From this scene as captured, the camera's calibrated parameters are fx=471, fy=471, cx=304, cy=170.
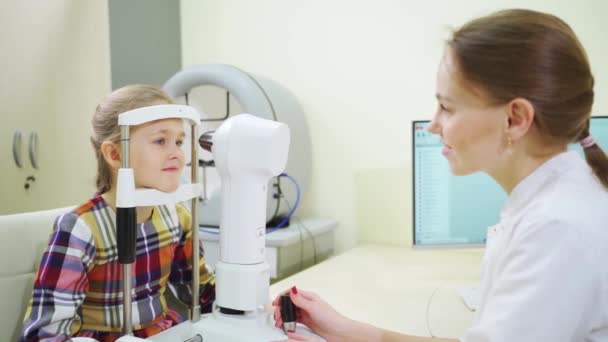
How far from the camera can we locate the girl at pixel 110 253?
79cm

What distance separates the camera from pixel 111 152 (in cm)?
92

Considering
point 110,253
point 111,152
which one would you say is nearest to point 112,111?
point 111,152

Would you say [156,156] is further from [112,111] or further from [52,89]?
[52,89]

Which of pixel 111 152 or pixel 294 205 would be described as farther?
pixel 294 205

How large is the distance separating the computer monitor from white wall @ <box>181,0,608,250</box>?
355 mm

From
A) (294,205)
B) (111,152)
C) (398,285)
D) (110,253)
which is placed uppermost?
(111,152)

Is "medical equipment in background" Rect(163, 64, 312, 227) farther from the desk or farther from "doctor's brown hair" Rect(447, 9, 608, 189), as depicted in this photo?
"doctor's brown hair" Rect(447, 9, 608, 189)

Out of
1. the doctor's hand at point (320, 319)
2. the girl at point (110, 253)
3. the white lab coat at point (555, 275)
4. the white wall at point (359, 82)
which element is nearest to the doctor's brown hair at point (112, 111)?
the girl at point (110, 253)

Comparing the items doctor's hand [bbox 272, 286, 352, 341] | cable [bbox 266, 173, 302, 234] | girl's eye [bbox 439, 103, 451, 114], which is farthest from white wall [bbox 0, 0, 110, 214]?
girl's eye [bbox 439, 103, 451, 114]

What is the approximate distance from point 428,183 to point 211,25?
130 centimetres

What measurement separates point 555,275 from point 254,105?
1143 millimetres

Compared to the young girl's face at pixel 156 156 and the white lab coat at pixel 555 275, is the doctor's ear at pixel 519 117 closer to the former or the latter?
the white lab coat at pixel 555 275

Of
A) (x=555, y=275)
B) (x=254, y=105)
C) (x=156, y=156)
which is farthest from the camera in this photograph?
(x=254, y=105)

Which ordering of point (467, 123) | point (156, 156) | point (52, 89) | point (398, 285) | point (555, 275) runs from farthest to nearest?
point (52, 89) → point (398, 285) → point (156, 156) → point (467, 123) → point (555, 275)
